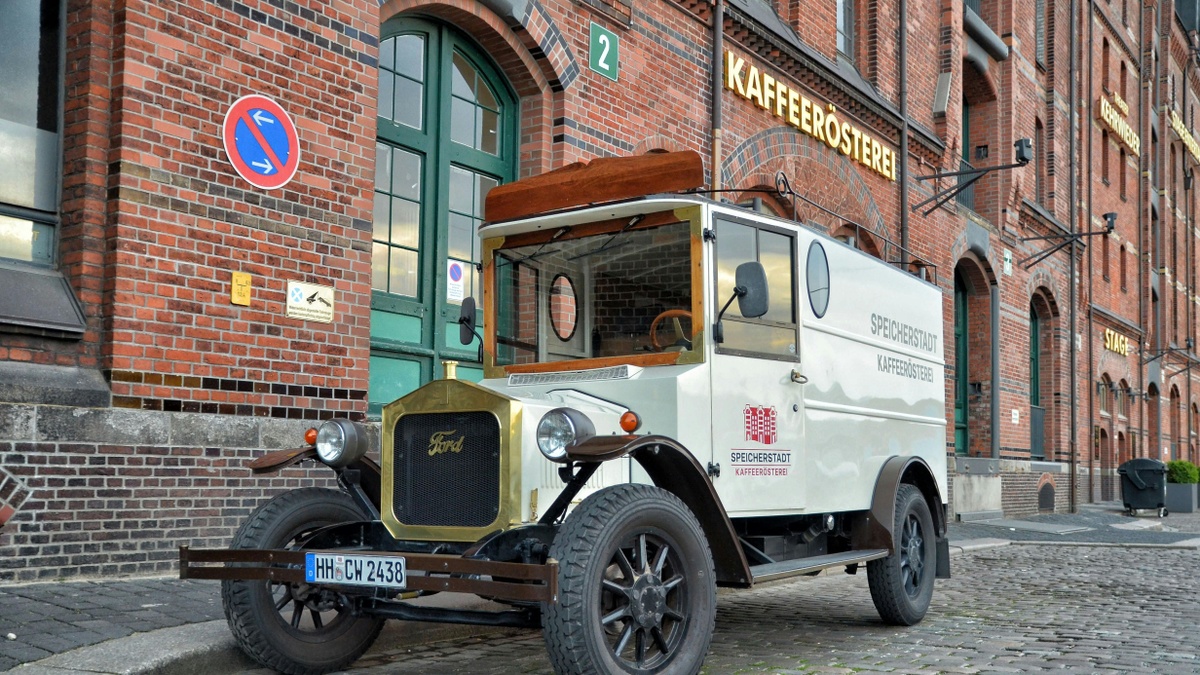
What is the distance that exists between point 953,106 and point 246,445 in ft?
51.1

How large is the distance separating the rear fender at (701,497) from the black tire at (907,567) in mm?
2068

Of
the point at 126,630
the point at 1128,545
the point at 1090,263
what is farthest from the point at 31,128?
the point at 1090,263

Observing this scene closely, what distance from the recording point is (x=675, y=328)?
6.10 m

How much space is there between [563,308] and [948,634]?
309 centimetres

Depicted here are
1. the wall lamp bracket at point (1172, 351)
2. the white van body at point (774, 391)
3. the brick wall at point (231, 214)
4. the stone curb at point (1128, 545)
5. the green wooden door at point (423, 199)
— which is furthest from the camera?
the wall lamp bracket at point (1172, 351)

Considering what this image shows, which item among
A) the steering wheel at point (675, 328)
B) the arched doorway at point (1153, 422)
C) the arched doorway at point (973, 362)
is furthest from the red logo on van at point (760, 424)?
the arched doorway at point (1153, 422)

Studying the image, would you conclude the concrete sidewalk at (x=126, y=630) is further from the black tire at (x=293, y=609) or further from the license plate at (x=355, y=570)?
the license plate at (x=355, y=570)

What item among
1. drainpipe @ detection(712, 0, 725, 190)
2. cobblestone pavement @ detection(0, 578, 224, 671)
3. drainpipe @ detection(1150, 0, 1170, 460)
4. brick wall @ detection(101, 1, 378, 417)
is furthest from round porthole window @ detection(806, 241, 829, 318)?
drainpipe @ detection(1150, 0, 1170, 460)

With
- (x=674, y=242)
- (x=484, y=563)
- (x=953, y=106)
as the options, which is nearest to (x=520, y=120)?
(x=674, y=242)

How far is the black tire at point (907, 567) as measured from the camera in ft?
24.5

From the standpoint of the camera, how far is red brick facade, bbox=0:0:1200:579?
751 centimetres

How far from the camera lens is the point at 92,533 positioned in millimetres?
7281

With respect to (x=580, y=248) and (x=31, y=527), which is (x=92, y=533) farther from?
(x=580, y=248)

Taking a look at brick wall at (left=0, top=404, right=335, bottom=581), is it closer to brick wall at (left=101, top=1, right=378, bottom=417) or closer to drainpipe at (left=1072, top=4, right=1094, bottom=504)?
brick wall at (left=101, top=1, right=378, bottom=417)
